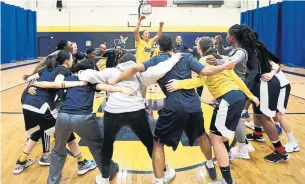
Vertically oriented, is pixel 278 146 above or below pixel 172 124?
below

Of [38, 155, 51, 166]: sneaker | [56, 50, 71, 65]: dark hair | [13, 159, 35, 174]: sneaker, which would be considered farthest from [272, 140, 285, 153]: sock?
[13, 159, 35, 174]: sneaker

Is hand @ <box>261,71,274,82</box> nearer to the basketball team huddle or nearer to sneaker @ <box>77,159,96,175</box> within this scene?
the basketball team huddle

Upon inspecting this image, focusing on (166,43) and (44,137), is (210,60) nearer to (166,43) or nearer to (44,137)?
(166,43)

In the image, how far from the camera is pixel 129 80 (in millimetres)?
3195

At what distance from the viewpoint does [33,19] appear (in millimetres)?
21234

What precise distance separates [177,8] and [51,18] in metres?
8.74

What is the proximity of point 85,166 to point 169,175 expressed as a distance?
3.35 feet

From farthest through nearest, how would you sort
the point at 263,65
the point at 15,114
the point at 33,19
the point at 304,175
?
the point at 33,19, the point at 15,114, the point at 263,65, the point at 304,175

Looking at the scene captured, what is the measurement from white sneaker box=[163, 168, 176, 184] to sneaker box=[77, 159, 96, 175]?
0.92 meters

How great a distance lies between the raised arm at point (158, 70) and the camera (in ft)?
10.1

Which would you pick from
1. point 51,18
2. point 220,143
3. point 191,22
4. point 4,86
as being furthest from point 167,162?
point 51,18

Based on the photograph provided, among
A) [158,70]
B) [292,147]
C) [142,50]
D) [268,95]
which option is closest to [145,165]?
[158,70]

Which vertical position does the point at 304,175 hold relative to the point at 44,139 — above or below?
below

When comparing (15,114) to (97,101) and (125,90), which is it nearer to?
(97,101)
